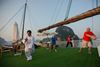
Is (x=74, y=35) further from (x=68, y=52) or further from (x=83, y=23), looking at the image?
(x=68, y=52)

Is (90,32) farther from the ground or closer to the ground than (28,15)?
closer to the ground

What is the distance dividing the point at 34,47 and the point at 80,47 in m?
0.72

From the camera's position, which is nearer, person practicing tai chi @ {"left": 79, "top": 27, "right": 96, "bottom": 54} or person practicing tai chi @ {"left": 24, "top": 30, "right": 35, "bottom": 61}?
person practicing tai chi @ {"left": 79, "top": 27, "right": 96, "bottom": 54}

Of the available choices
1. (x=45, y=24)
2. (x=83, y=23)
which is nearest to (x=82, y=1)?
(x=83, y=23)

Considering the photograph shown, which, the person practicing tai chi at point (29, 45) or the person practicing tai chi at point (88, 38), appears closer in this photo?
the person practicing tai chi at point (88, 38)

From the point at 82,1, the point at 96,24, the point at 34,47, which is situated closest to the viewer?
the point at 96,24

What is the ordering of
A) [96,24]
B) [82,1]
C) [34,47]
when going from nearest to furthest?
1. [96,24]
2. [82,1]
3. [34,47]

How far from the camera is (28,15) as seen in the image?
11.3ft

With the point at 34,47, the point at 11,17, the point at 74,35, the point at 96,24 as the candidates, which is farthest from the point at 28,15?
the point at 96,24

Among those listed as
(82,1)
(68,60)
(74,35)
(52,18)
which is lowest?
(68,60)

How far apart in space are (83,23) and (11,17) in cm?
107

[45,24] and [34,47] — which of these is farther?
[34,47]

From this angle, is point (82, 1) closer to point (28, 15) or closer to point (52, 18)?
point (52, 18)

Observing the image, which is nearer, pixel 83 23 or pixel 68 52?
pixel 83 23
